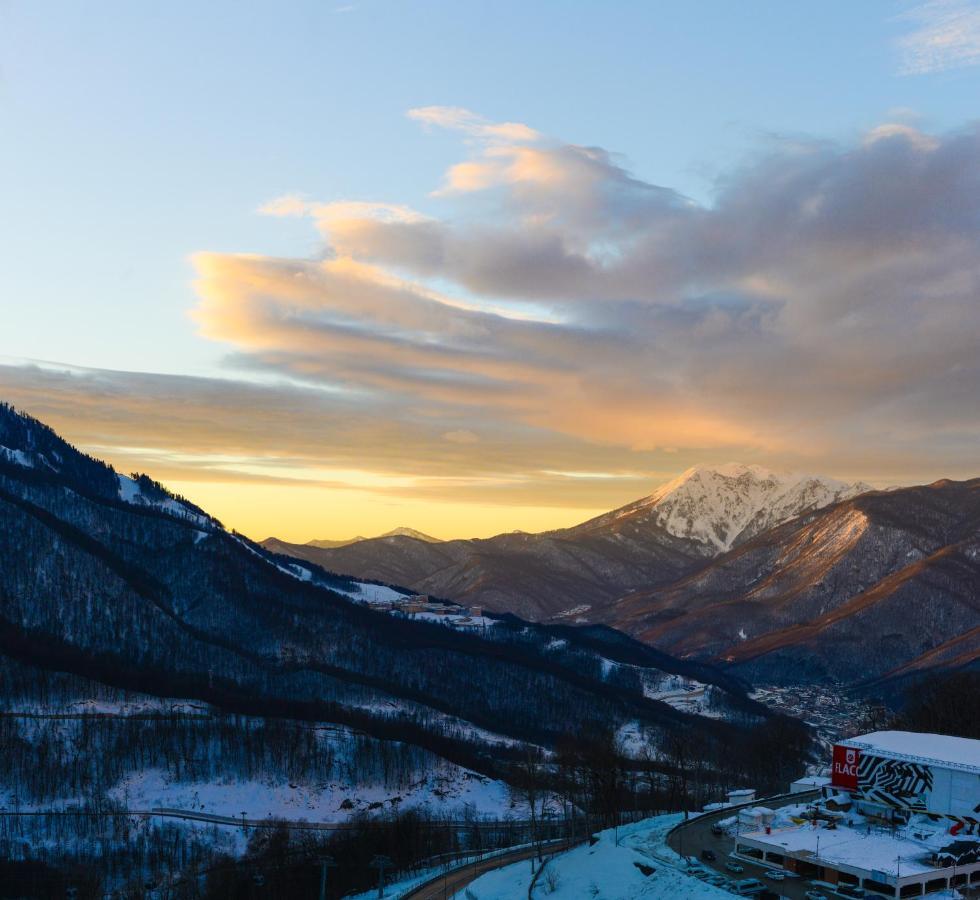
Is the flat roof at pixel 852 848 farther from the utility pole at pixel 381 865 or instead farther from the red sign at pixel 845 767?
the utility pole at pixel 381 865

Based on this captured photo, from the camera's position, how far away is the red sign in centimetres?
14438

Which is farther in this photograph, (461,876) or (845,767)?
(461,876)

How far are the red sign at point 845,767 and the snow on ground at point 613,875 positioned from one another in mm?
24743

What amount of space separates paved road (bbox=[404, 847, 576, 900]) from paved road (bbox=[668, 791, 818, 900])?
29.3 m

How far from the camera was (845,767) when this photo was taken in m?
146

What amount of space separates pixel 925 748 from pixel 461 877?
6819 cm

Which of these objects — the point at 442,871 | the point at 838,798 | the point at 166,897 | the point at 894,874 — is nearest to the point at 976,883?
the point at 894,874

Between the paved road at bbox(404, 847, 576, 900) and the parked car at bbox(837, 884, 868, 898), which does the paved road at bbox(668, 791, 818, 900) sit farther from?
the paved road at bbox(404, 847, 576, 900)

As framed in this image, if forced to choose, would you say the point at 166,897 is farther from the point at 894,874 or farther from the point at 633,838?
the point at 894,874

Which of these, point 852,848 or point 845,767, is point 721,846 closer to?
point 852,848

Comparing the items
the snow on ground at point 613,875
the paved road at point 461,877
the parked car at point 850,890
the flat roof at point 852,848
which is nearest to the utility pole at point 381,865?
the paved road at point 461,877

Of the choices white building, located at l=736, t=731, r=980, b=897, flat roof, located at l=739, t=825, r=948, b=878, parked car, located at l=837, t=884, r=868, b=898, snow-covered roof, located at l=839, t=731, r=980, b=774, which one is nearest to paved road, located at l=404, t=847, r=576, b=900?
white building, located at l=736, t=731, r=980, b=897

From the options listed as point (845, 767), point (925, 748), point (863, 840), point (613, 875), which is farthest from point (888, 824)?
point (613, 875)

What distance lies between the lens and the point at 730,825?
472 ft
